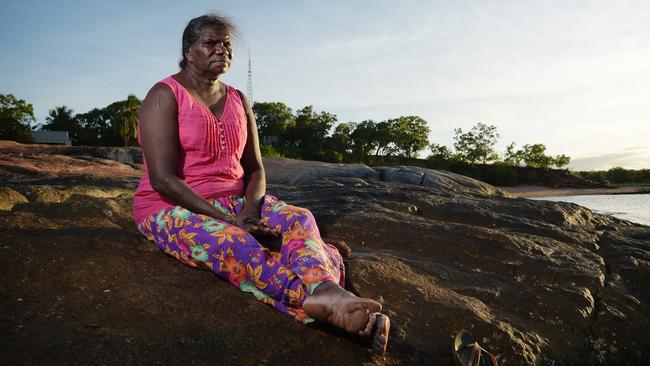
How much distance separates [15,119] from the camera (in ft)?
117

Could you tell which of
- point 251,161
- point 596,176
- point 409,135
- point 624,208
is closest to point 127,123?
point 409,135

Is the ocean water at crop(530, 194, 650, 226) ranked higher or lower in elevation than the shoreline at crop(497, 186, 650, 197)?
higher

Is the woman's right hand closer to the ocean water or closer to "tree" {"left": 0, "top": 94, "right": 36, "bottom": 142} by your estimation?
the ocean water

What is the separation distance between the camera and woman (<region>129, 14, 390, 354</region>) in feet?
5.31

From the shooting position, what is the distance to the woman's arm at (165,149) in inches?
79.5

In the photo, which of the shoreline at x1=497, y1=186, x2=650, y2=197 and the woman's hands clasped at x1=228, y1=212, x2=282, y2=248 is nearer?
the woman's hands clasped at x1=228, y1=212, x2=282, y2=248

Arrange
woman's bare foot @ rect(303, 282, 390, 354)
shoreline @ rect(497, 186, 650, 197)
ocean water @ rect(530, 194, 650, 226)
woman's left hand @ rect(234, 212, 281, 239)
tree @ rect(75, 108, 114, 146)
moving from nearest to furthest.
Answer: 1. woman's bare foot @ rect(303, 282, 390, 354)
2. woman's left hand @ rect(234, 212, 281, 239)
3. ocean water @ rect(530, 194, 650, 226)
4. shoreline @ rect(497, 186, 650, 197)
5. tree @ rect(75, 108, 114, 146)

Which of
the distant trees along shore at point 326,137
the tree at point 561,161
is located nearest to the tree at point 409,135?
the distant trees along shore at point 326,137

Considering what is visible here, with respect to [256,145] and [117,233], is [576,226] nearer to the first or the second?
[256,145]

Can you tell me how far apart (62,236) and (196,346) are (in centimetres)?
116

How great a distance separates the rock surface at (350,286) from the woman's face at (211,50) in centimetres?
101

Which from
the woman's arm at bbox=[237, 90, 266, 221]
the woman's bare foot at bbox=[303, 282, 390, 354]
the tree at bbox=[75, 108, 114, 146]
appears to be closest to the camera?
the woman's bare foot at bbox=[303, 282, 390, 354]

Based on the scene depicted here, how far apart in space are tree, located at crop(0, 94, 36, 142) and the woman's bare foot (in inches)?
1366

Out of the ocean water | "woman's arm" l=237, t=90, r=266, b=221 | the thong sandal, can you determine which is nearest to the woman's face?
"woman's arm" l=237, t=90, r=266, b=221
